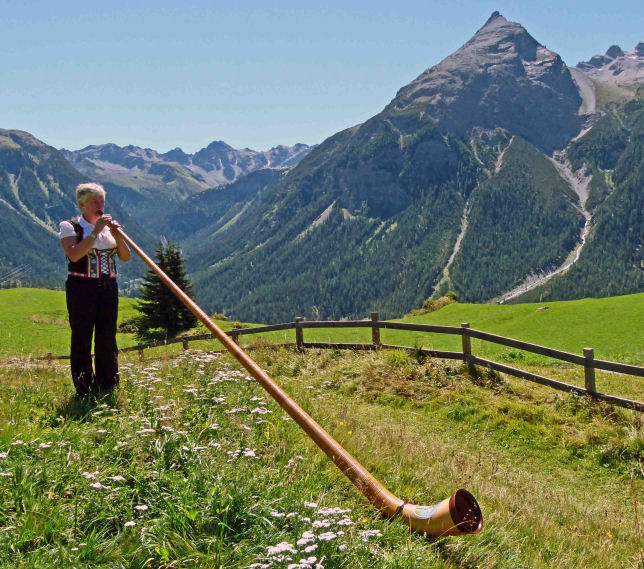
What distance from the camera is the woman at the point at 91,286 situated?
235 inches

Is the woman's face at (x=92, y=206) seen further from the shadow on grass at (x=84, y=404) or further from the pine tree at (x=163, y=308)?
the pine tree at (x=163, y=308)

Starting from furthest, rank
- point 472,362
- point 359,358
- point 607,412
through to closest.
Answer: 1. point 359,358
2. point 472,362
3. point 607,412

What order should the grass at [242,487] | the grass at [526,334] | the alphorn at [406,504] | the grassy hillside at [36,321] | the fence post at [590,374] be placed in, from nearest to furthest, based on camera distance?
the grass at [242,487], the alphorn at [406,504], the fence post at [590,374], the grass at [526,334], the grassy hillside at [36,321]

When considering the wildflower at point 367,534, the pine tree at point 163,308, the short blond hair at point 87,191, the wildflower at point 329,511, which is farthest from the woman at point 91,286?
the pine tree at point 163,308

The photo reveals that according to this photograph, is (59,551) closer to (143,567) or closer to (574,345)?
(143,567)

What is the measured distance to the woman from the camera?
5973 mm

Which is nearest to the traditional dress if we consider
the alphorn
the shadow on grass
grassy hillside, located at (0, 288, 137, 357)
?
the shadow on grass

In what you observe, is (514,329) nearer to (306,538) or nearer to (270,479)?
(270,479)

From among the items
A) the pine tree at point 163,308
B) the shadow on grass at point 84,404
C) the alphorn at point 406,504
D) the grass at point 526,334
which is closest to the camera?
the alphorn at point 406,504

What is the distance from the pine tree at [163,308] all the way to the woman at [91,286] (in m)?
26.7

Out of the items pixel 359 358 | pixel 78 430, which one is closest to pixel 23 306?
pixel 359 358

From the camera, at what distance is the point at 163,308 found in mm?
33156

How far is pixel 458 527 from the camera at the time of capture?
10.9ft

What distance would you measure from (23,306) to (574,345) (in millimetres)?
41026
